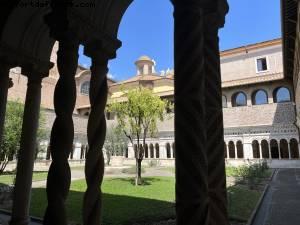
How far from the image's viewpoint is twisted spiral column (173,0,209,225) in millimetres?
1924

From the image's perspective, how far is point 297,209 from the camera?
6.89 m

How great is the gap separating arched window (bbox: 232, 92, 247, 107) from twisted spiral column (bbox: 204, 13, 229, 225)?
30.4 metres

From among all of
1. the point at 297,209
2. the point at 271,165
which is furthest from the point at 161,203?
the point at 271,165

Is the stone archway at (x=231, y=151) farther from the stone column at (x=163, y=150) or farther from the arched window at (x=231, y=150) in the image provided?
the stone column at (x=163, y=150)

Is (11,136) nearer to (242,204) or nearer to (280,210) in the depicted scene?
(242,204)

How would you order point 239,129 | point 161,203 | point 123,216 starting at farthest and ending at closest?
point 239,129
point 161,203
point 123,216

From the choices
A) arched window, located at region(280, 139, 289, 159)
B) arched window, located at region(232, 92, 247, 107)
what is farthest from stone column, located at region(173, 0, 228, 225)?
arched window, located at region(232, 92, 247, 107)

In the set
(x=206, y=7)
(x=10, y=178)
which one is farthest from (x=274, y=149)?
(x=206, y=7)

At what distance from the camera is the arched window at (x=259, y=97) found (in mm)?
30625

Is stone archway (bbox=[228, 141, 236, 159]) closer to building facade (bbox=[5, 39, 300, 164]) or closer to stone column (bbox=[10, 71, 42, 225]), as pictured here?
building facade (bbox=[5, 39, 300, 164])

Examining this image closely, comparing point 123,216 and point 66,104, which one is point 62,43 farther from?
point 123,216

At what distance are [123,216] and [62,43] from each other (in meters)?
4.93

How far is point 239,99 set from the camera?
32281 millimetres

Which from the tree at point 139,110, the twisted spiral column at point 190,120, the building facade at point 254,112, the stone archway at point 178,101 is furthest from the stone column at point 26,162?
the building facade at point 254,112
